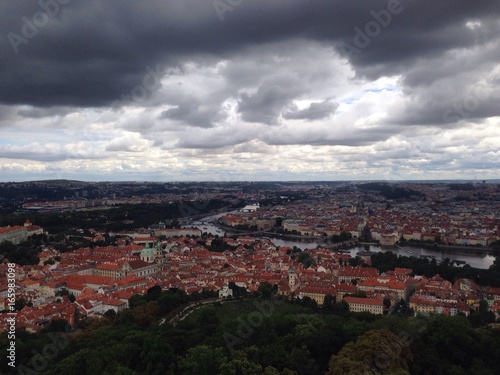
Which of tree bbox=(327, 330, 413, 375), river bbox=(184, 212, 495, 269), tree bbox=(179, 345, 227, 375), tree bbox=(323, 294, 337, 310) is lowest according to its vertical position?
river bbox=(184, 212, 495, 269)

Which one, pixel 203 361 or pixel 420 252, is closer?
pixel 203 361

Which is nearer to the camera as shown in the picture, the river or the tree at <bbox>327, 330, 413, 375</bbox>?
the tree at <bbox>327, 330, 413, 375</bbox>

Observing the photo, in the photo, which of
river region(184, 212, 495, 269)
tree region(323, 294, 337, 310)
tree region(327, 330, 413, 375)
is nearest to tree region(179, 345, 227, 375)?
tree region(327, 330, 413, 375)

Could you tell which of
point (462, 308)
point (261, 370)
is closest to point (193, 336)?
point (261, 370)

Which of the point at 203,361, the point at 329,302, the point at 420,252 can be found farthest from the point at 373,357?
the point at 420,252

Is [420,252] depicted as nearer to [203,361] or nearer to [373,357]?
[373,357]

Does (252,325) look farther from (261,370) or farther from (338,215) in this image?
(338,215)

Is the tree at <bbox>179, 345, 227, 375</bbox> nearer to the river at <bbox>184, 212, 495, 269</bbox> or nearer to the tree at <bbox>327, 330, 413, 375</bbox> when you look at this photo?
the tree at <bbox>327, 330, 413, 375</bbox>

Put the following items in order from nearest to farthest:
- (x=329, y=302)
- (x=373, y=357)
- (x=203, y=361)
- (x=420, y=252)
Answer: (x=373, y=357), (x=203, y=361), (x=329, y=302), (x=420, y=252)

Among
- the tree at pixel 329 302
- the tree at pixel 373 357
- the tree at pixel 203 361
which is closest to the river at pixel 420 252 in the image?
the tree at pixel 329 302

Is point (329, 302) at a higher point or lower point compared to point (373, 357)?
lower

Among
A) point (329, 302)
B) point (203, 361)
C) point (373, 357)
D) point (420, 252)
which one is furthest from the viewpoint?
point (420, 252)
